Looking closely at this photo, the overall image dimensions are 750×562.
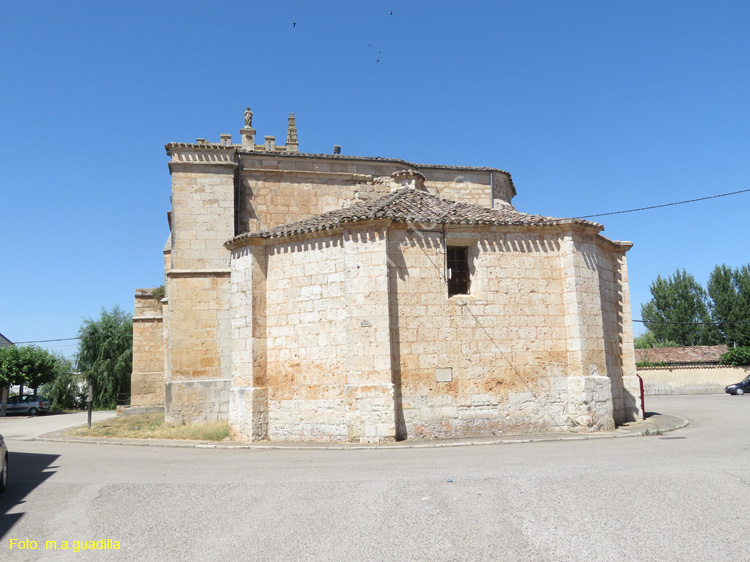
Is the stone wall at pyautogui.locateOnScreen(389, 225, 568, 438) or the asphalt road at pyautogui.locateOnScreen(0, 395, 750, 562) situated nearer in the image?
the asphalt road at pyautogui.locateOnScreen(0, 395, 750, 562)

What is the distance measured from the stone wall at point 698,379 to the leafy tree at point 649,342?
11.5 m

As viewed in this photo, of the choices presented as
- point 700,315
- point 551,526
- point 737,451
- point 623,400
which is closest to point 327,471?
point 551,526

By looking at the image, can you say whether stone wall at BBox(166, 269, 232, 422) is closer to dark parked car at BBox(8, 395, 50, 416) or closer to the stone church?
the stone church

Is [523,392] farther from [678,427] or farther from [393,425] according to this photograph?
[678,427]

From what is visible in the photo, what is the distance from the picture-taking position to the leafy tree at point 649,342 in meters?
47.2

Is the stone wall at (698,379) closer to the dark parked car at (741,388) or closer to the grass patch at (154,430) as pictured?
the dark parked car at (741,388)

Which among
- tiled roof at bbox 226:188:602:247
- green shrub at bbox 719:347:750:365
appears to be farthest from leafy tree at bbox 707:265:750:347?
tiled roof at bbox 226:188:602:247

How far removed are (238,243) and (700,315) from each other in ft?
148

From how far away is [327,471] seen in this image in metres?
8.78

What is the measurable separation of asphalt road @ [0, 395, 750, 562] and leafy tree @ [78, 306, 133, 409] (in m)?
26.1

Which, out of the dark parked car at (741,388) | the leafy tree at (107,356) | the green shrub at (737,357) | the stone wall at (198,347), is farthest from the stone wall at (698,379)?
the leafy tree at (107,356)

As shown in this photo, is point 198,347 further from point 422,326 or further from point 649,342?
point 649,342

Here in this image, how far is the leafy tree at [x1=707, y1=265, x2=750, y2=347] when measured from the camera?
44.0 metres

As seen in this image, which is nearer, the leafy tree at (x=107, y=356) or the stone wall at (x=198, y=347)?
the stone wall at (x=198, y=347)
